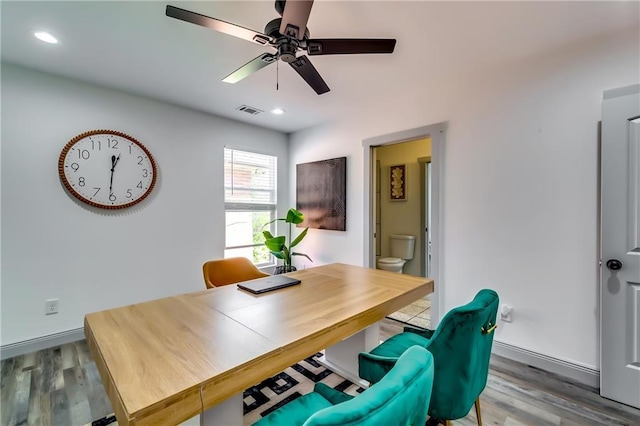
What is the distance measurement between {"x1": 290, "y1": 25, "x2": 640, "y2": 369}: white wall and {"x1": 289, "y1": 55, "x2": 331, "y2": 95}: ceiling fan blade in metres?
1.43

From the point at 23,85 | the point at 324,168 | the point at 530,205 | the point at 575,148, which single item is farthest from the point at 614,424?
the point at 23,85

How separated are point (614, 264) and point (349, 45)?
2283 millimetres

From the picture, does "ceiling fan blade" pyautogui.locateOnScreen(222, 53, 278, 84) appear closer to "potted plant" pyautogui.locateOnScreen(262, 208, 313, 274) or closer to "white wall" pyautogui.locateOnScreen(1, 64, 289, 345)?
"white wall" pyautogui.locateOnScreen(1, 64, 289, 345)

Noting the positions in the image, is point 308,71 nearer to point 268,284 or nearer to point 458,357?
point 268,284

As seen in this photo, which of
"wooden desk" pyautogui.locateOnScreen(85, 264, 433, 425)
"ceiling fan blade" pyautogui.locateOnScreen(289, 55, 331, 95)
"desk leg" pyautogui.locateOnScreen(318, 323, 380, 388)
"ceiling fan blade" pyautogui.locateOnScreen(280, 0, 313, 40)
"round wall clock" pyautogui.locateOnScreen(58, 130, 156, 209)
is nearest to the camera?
"wooden desk" pyautogui.locateOnScreen(85, 264, 433, 425)

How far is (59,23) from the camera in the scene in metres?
1.86

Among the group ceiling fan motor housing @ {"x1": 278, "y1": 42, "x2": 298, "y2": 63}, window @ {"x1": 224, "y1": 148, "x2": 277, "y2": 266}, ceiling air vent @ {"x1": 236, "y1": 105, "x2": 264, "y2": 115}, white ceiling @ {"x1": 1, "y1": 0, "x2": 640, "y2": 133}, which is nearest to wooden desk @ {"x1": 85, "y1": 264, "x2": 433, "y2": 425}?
ceiling fan motor housing @ {"x1": 278, "y1": 42, "x2": 298, "y2": 63}

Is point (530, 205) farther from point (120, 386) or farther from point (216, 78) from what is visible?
point (216, 78)

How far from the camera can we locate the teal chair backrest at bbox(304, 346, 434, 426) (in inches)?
20.8

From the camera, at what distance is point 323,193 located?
3938 mm

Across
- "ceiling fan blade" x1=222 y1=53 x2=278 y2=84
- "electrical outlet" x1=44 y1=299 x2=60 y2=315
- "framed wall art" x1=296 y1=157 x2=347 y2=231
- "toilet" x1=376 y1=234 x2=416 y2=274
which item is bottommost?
"electrical outlet" x1=44 y1=299 x2=60 y2=315

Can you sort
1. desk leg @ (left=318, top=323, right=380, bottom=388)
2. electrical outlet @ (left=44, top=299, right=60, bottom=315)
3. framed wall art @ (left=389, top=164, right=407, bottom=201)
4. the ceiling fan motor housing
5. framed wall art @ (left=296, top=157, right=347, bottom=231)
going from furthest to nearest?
framed wall art @ (left=389, top=164, right=407, bottom=201) → framed wall art @ (left=296, top=157, right=347, bottom=231) → electrical outlet @ (left=44, top=299, right=60, bottom=315) → desk leg @ (left=318, top=323, right=380, bottom=388) → the ceiling fan motor housing

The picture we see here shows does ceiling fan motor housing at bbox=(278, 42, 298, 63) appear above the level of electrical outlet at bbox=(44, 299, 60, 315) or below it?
above

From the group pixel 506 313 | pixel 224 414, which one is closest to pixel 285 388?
pixel 224 414
